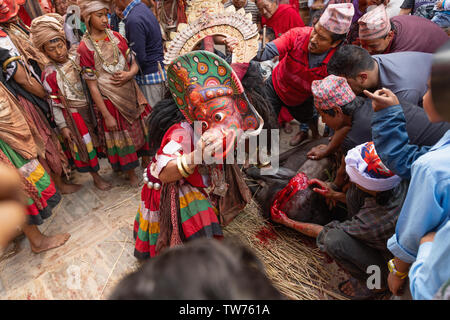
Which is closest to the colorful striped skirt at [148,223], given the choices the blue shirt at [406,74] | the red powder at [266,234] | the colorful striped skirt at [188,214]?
the colorful striped skirt at [188,214]

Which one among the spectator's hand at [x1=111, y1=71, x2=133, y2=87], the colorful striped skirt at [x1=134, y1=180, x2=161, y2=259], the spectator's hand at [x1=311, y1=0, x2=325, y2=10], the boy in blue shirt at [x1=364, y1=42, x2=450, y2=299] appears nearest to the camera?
the boy in blue shirt at [x1=364, y1=42, x2=450, y2=299]

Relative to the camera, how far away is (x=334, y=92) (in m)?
2.31

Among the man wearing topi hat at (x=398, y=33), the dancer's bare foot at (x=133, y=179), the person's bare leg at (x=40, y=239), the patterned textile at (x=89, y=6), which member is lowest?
the dancer's bare foot at (x=133, y=179)

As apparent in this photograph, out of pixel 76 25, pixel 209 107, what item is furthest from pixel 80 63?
pixel 209 107

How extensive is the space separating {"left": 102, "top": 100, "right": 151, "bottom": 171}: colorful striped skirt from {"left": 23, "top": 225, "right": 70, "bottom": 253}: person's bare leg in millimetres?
952

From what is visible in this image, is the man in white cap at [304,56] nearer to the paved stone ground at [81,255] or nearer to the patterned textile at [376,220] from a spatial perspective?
the patterned textile at [376,220]

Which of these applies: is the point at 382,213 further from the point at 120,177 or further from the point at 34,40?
the point at 34,40

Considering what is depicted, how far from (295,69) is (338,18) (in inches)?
27.1

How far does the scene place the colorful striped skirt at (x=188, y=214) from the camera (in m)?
2.07

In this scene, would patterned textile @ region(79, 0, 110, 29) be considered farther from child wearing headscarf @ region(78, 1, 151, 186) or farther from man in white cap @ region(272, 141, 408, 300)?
man in white cap @ region(272, 141, 408, 300)

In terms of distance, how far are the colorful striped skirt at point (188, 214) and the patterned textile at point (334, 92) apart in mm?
1278

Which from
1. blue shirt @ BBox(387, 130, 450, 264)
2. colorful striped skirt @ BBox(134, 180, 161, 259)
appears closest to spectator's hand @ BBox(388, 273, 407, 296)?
blue shirt @ BBox(387, 130, 450, 264)

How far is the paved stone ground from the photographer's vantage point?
2361 millimetres

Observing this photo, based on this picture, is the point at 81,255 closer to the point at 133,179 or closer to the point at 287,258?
the point at 133,179
